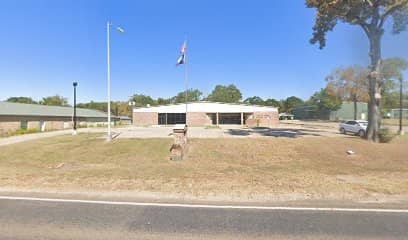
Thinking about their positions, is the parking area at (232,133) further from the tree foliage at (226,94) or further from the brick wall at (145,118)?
the tree foliage at (226,94)

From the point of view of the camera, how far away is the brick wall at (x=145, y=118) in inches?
1663

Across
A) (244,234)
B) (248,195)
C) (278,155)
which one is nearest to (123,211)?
(244,234)

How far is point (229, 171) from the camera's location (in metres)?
8.80

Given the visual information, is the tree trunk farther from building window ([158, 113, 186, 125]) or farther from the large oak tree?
building window ([158, 113, 186, 125])

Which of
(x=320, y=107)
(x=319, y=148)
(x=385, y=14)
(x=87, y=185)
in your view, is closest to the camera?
(x=87, y=185)

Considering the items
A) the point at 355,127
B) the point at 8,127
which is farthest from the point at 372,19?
the point at 8,127

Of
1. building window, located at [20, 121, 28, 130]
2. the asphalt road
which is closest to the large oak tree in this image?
the asphalt road

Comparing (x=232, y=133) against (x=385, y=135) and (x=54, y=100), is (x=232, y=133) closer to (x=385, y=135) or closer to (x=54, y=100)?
(x=385, y=135)

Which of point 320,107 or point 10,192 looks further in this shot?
point 320,107

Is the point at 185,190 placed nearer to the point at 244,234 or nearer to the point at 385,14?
the point at 244,234

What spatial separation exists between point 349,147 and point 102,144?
14600 mm

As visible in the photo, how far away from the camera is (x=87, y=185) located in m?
6.59

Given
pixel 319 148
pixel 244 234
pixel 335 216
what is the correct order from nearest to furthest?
pixel 244 234, pixel 335 216, pixel 319 148

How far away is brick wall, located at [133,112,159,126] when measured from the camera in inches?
1663
